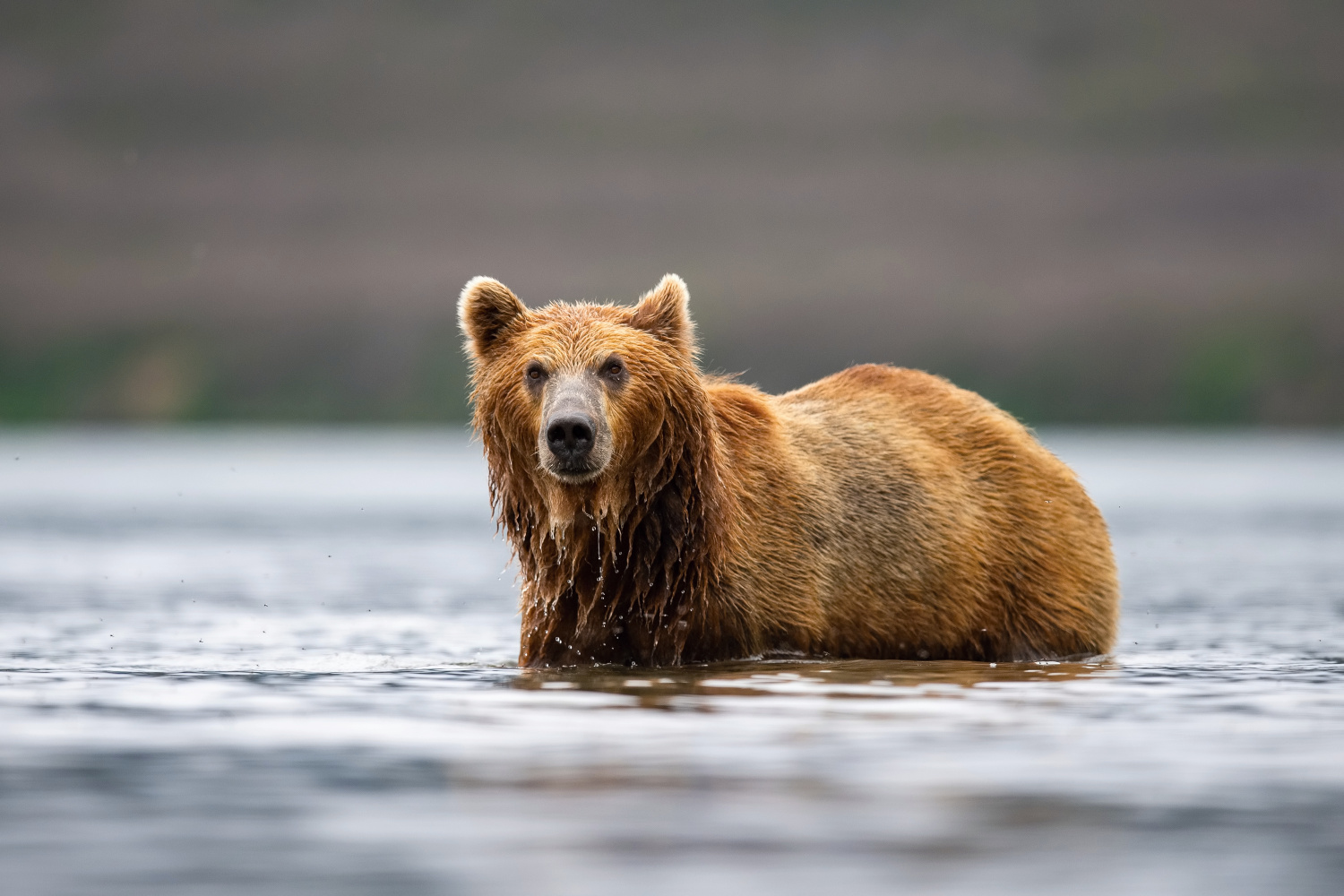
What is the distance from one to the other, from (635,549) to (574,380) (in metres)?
1.06

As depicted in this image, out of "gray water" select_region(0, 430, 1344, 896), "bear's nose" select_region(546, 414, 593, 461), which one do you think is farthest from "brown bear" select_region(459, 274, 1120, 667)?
"gray water" select_region(0, 430, 1344, 896)

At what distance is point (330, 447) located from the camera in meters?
144

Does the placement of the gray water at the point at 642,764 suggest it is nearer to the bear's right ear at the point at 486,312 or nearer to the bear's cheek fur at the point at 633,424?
the bear's cheek fur at the point at 633,424

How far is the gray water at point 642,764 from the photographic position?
5301mm

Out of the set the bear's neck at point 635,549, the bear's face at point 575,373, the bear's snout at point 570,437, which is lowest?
the bear's neck at point 635,549

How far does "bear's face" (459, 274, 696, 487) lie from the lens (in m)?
9.17

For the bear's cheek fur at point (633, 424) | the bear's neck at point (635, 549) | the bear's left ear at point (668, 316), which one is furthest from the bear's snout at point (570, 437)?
the bear's left ear at point (668, 316)

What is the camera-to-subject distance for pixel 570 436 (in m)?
9.05

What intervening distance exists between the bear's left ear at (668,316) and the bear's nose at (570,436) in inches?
44.7

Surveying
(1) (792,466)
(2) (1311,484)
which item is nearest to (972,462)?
(1) (792,466)

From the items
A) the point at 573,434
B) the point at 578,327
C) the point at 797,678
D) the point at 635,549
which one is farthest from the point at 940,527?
the point at 573,434

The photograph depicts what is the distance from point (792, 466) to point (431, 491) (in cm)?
4621

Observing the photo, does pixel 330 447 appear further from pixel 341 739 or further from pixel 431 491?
pixel 341 739

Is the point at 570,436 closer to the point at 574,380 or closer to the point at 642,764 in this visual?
the point at 574,380
